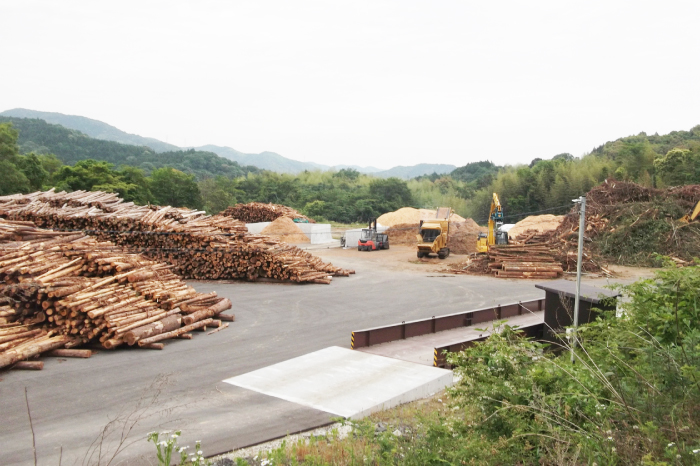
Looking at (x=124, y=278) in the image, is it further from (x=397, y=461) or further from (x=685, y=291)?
(x=685, y=291)

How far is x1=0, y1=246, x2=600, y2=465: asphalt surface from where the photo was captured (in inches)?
295

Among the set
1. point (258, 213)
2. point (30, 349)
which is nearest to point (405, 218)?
point (258, 213)

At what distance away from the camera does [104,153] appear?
121 metres

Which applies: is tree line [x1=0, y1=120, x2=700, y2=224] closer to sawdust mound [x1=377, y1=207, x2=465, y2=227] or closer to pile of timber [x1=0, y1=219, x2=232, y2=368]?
sawdust mound [x1=377, y1=207, x2=465, y2=227]

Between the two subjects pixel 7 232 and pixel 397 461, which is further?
pixel 7 232

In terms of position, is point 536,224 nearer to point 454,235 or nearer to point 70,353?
point 454,235

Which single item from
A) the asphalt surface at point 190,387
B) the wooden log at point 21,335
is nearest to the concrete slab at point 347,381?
the asphalt surface at point 190,387

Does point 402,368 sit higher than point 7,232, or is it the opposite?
point 7,232

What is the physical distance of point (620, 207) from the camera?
31094 millimetres

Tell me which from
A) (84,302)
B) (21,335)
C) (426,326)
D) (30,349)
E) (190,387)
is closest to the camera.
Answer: (190,387)

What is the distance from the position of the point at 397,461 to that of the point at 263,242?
1898cm

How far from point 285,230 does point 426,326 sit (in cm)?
2717

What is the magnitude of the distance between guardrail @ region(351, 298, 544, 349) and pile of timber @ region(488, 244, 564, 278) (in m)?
8.19

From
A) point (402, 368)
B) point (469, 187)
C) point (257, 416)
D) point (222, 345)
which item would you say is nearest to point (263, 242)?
point (222, 345)
